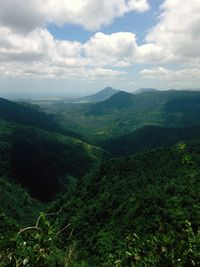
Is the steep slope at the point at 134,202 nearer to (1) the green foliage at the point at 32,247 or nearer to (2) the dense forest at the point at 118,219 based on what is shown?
(2) the dense forest at the point at 118,219

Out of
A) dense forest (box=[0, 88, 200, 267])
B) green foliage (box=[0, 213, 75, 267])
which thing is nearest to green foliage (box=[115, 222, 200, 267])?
dense forest (box=[0, 88, 200, 267])

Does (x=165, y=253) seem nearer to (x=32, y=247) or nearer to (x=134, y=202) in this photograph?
(x=32, y=247)

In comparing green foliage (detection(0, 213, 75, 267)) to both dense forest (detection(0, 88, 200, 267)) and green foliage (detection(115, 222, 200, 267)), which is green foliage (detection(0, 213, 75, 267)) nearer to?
dense forest (detection(0, 88, 200, 267))

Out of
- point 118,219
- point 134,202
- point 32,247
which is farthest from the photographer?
point 134,202

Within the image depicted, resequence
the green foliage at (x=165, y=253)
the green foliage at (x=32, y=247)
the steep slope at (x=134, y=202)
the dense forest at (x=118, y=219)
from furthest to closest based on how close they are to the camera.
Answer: the steep slope at (x=134, y=202) → the green foliage at (x=165, y=253) → the dense forest at (x=118, y=219) → the green foliage at (x=32, y=247)

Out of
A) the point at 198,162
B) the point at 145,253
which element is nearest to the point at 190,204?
the point at 198,162

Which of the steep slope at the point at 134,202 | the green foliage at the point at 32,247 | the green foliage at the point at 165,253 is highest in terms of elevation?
the green foliage at the point at 32,247

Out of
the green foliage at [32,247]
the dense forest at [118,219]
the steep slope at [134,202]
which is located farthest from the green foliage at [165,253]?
the green foliage at [32,247]

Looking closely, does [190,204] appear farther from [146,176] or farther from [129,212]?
[146,176]

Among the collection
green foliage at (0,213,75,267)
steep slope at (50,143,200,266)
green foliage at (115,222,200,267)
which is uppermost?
green foliage at (0,213,75,267)

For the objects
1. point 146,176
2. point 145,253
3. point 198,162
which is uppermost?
point 145,253

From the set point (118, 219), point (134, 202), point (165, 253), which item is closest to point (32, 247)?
point (165, 253)
